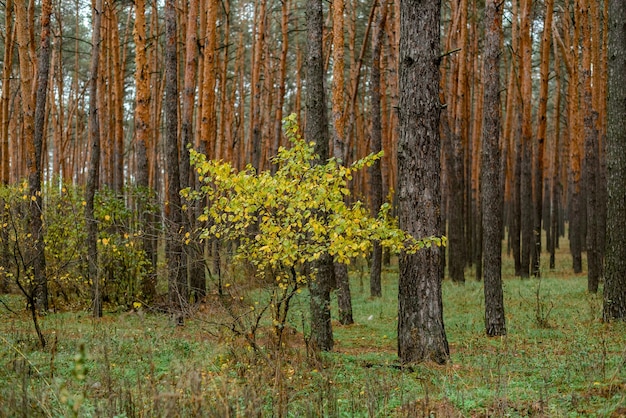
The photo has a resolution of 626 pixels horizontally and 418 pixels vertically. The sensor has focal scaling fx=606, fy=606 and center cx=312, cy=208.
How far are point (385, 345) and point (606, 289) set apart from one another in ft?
12.7

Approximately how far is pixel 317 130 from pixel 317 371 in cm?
386

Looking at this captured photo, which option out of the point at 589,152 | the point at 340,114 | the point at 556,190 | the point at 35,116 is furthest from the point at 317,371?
the point at 556,190

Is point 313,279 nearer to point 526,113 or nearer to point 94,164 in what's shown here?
point 94,164

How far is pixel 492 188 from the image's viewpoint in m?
10.1

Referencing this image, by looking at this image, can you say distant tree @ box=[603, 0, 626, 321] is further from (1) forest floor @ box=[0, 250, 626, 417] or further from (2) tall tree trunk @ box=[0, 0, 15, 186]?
(2) tall tree trunk @ box=[0, 0, 15, 186]

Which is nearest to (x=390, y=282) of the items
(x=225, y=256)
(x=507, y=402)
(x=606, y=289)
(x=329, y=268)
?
(x=606, y=289)

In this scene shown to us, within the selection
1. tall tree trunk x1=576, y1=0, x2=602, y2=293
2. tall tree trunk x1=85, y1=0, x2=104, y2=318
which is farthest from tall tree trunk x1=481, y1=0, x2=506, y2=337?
tall tree trunk x1=85, y1=0, x2=104, y2=318

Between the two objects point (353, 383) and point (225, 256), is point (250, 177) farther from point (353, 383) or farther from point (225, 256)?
point (353, 383)

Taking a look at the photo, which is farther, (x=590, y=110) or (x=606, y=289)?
(x=590, y=110)

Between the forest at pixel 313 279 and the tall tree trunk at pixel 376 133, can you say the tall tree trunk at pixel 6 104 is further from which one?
the tall tree trunk at pixel 376 133

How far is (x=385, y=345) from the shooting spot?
952cm

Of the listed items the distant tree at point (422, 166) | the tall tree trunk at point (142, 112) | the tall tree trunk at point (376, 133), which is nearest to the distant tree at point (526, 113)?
the tall tree trunk at point (376, 133)

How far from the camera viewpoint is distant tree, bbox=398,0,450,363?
24.1 feet

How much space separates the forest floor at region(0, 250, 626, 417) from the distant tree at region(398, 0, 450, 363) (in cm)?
45
